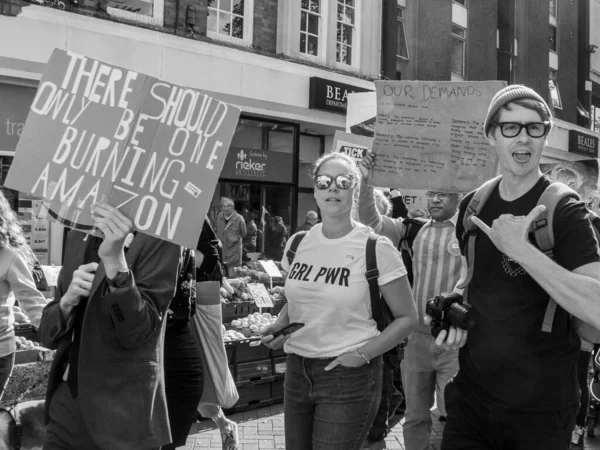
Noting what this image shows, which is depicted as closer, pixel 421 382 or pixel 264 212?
pixel 421 382

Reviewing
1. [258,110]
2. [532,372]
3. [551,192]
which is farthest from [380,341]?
[258,110]

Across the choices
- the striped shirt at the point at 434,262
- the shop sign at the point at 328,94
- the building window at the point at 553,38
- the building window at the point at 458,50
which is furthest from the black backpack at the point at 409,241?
the building window at the point at 553,38

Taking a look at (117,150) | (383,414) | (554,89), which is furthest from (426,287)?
(554,89)

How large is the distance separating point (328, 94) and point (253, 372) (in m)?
9.02

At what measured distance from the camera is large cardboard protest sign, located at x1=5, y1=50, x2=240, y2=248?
2.47 meters

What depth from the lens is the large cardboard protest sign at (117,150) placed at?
8.11 feet

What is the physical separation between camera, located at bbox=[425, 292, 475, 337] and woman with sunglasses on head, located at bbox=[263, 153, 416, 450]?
0.68 meters

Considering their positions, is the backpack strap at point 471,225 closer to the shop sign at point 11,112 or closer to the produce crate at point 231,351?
the produce crate at point 231,351

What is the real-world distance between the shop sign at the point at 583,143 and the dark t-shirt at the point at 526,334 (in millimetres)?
23160

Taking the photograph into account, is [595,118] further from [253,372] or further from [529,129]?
[529,129]

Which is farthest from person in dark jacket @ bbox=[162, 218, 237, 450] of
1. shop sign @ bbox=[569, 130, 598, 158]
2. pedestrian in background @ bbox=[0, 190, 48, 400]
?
shop sign @ bbox=[569, 130, 598, 158]

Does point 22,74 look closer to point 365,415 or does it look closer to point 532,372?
point 365,415

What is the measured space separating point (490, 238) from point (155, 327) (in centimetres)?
124

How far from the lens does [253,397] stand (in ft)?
20.7
